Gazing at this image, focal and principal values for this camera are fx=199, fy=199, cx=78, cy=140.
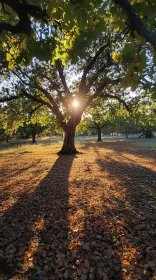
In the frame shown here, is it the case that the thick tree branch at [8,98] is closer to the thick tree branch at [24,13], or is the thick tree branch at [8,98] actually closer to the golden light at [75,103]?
the golden light at [75,103]

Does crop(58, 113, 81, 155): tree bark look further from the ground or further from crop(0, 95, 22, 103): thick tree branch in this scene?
the ground

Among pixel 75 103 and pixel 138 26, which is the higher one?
pixel 75 103

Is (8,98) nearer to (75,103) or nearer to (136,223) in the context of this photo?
(75,103)

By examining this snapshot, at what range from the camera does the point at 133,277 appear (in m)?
3.13

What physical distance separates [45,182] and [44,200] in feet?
7.43

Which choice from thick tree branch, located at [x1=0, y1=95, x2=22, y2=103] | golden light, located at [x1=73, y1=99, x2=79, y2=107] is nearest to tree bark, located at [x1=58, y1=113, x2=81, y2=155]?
golden light, located at [x1=73, y1=99, x2=79, y2=107]

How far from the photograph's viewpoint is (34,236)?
4.30 m

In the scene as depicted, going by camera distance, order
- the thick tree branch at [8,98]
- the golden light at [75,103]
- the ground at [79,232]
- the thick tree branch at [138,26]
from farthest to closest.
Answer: the golden light at [75,103] < the thick tree branch at [8,98] < the ground at [79,232] < the thick tree branch at [138,26]

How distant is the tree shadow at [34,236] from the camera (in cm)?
336

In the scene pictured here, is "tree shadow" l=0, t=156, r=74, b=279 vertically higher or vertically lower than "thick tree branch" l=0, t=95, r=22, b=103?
lower

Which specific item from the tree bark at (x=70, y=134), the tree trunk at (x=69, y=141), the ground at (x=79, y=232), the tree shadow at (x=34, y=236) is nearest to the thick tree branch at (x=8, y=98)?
the tree bark at (x=70, y=134)

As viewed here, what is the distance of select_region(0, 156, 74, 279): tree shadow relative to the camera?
3361 millimetres

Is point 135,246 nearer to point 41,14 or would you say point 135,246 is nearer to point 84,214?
point 84,214

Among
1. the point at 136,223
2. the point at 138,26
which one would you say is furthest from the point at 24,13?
the point at 136,223
